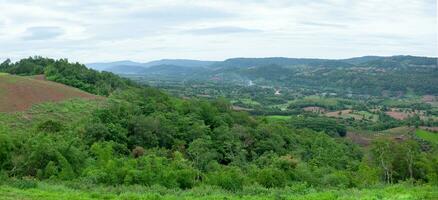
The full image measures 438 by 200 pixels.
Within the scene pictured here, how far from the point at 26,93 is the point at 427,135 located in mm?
82393

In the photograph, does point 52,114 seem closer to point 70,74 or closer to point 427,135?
point 70,74

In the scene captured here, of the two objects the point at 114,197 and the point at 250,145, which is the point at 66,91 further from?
the point at 114,197

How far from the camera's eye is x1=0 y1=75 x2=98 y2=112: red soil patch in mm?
53953

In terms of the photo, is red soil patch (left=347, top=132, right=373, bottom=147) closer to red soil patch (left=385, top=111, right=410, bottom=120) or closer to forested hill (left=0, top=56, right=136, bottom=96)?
red soil patch (left=385, top=111, right=410, bottom=120)

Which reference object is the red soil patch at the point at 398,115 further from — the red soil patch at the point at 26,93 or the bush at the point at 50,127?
the bush at the point at 50,127

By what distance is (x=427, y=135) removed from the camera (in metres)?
104

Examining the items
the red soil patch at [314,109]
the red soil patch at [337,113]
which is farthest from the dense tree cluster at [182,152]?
the red soil patch at [314,109]

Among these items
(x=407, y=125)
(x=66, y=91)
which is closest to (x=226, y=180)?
(x=66, y=91)

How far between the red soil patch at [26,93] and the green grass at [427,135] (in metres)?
69.2

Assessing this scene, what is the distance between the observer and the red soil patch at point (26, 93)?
53953 mm

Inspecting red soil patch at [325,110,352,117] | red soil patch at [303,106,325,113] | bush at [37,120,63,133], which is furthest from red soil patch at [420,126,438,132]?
bush at [37,120,63,133]

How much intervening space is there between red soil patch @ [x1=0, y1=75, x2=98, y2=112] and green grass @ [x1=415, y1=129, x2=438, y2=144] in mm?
69177

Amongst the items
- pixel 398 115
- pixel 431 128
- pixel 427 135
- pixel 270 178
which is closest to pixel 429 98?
pixel 398 115

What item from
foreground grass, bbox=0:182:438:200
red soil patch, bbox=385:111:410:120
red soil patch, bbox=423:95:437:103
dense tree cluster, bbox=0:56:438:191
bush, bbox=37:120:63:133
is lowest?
red soil patch, bbox=385:111:410:120
